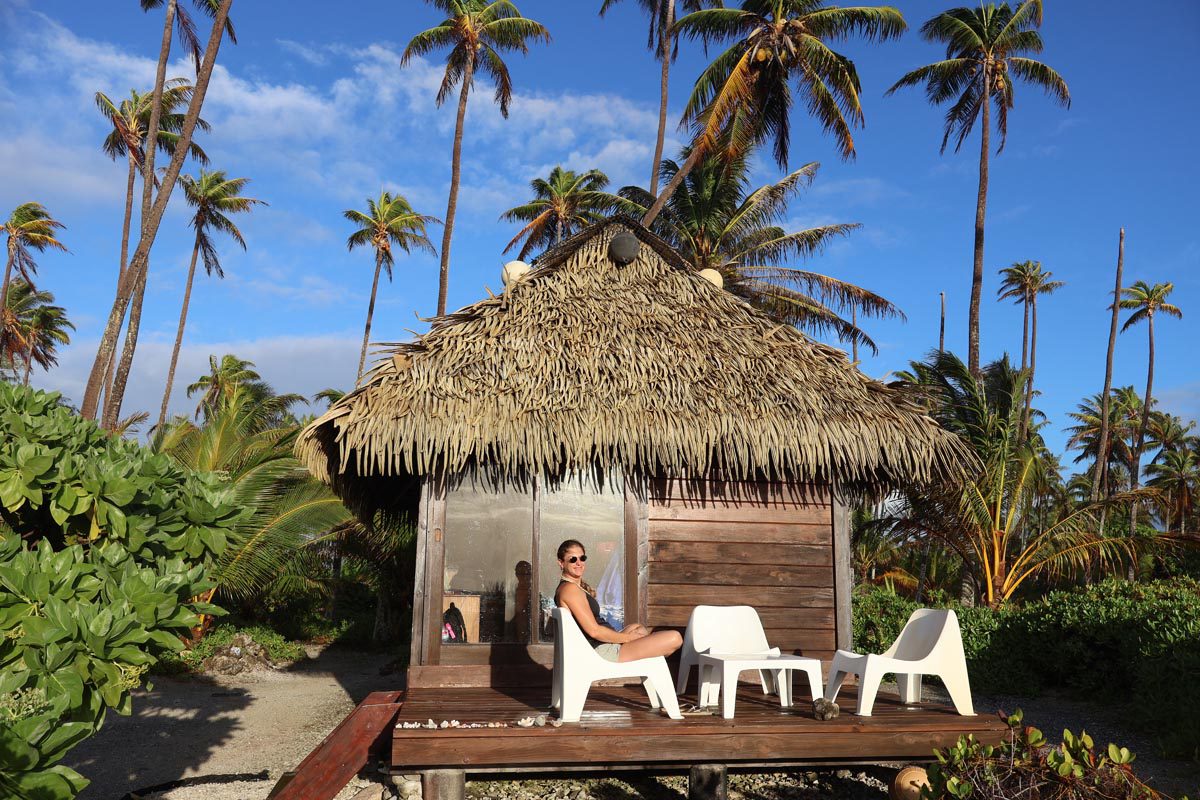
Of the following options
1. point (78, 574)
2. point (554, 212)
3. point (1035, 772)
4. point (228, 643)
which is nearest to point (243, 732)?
point (228, 643)

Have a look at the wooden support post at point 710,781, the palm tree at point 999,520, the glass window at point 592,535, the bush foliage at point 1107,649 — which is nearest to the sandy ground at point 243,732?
the bush foliage at point 1107,649

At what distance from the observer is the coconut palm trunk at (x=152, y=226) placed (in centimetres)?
1342

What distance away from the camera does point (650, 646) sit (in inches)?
190

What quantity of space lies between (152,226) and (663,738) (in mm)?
13000

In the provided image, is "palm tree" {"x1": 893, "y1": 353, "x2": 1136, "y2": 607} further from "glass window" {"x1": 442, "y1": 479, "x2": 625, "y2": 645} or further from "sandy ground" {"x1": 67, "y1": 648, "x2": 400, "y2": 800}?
"sandy ground" {"x1": 67, "y1": 648, "x2": 400, "y2": 800}

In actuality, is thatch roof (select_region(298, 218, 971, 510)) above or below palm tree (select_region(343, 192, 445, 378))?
below

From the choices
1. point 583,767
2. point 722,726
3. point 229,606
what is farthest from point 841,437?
point 229,606

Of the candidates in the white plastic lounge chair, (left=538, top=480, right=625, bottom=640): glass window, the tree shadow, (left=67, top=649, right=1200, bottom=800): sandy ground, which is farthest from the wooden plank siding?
the tree shadow

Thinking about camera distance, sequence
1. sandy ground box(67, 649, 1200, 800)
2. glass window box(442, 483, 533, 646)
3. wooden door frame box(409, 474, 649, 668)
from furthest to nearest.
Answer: sandy ground box(67, 649, 1200, 800)
glass window box(442, 483, 533, 646)
wooden door frame box(409, 474, 649, 668)

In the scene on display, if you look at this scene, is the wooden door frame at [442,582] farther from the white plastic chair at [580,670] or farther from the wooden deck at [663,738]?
the white plastic chair at [580,670]

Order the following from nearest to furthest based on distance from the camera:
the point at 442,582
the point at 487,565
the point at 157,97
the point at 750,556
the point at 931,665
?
1. the point at 931,665
2. the point at 442,582
3. the point at 487,565
4. the point at 750,556
5. the point at 157,97

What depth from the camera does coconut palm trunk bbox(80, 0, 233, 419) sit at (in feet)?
44.0

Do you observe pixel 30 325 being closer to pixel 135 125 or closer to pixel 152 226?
pixel 135 125

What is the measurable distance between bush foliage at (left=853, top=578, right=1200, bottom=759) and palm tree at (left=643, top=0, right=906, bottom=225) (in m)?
9.36
